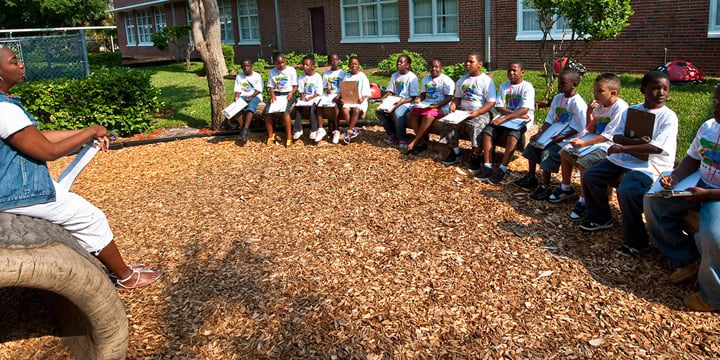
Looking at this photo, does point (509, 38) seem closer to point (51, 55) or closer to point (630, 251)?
point (51, 55)

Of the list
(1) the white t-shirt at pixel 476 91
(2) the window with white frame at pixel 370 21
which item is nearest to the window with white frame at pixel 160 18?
(2) the window with white frame at pixel 370 21

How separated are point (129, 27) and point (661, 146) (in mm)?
38720

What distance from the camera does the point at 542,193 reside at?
18.1ft

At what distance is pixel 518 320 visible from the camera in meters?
3.54

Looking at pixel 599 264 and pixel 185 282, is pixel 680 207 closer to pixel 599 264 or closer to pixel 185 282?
pixel 599 264

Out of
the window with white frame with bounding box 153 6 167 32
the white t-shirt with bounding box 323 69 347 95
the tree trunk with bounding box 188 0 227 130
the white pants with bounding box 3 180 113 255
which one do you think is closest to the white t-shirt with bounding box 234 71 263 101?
the tree trunk with bounding box 188 0 227 130

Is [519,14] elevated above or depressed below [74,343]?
above

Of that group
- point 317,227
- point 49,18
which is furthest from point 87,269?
point 49,18

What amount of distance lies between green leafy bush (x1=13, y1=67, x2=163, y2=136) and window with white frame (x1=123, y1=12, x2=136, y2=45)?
2968 centimetres

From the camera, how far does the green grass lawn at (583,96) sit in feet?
26.5

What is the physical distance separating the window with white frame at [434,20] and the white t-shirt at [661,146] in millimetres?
13131

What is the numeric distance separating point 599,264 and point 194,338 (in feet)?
9.55

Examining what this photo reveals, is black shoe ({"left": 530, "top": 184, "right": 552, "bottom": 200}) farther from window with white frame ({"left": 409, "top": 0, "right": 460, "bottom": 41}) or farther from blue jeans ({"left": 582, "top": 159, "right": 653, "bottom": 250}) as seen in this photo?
window with white frame ({"left": 409, "top": 0, "right": 460, "bottom": 41})

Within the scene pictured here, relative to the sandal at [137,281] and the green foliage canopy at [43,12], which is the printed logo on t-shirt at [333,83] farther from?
the green foliage canopy at [43,12]
